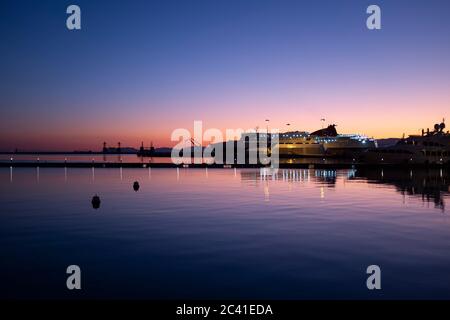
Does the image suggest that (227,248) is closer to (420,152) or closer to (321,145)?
(420,152)

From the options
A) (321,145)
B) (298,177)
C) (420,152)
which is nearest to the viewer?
(298,177)

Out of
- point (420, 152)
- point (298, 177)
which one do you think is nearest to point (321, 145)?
point (420, 152)

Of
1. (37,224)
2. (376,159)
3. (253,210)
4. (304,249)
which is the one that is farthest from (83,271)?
(376,159)

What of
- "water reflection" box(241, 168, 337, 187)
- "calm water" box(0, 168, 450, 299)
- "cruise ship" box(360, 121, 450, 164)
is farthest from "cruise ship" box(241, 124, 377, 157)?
"calm water" box(0, 168, 450, 299)

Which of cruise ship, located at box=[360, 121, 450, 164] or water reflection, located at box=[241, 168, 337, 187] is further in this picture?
cruise ship, located at box=[360, 121, 450, 164]

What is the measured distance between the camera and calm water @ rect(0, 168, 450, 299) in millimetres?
11859

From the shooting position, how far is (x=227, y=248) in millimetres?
16500

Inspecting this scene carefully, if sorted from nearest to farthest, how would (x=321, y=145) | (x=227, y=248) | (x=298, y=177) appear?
1. (x=227, y=248)
2. (x=298, y=177)
3. (x=321, y=145)

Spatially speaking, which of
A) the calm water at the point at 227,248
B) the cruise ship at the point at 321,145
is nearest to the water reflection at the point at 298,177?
the calm water at the point at 227,248

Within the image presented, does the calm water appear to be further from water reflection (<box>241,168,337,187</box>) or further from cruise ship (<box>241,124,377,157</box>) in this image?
cruise ship (<box>241,124,377,157</box>)

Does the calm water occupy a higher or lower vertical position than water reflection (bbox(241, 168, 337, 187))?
lower

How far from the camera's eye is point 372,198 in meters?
32.9

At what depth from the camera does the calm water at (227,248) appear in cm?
1186
